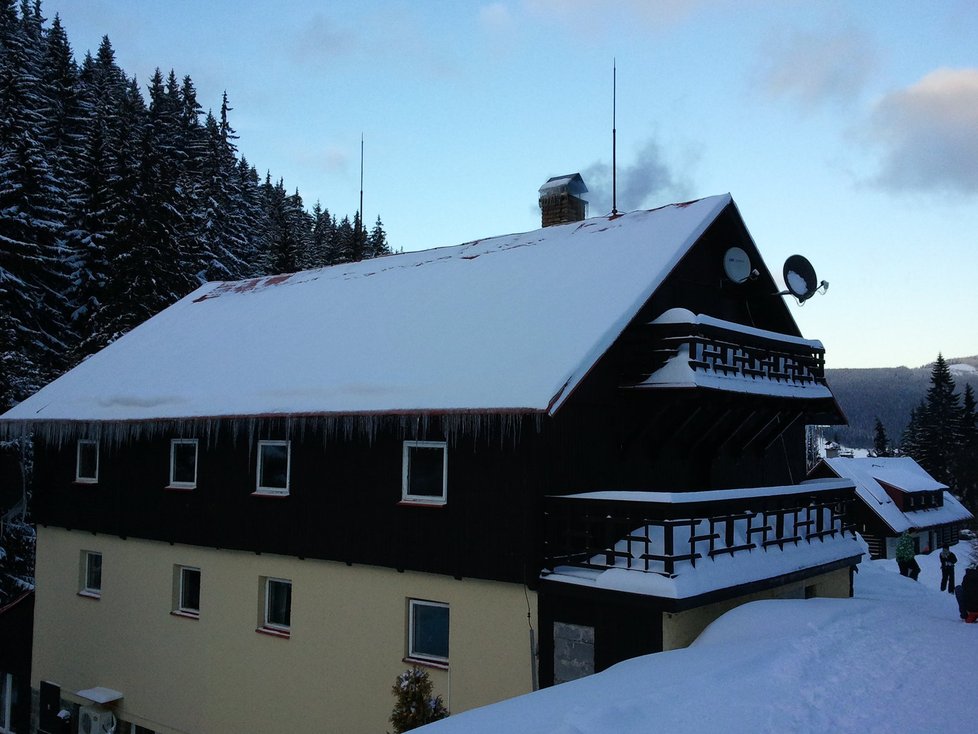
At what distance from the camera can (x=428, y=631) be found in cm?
1301

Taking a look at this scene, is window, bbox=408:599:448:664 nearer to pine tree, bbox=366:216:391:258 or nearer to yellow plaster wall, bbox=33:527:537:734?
yellow plaster wall, bbox=33:527:537:734

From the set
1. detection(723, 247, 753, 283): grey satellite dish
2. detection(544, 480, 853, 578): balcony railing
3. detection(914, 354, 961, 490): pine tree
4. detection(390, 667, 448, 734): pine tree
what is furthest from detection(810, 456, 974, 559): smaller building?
detection(390, 667, 448, 734): pine tree

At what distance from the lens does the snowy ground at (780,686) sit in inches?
283

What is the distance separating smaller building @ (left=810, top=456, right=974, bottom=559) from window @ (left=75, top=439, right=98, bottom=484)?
40962 mm

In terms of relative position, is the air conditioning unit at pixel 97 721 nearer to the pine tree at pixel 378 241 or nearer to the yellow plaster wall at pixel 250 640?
the yellow plaster wall at pixel 250 640

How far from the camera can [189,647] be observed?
1645 cm

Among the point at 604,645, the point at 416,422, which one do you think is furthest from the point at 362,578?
the point at 604,645

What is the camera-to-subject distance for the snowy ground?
7188 millimetres

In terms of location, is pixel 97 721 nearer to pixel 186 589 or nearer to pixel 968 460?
pixel 186 589

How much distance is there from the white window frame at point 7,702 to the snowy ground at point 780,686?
18447 mm

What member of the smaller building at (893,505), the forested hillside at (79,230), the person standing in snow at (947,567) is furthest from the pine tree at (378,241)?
the person standing in snow at (947,567)

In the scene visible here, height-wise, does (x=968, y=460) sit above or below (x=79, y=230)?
below

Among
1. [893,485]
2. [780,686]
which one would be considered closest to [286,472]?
[780,686]

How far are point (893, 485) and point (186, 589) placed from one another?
47.0 meters
